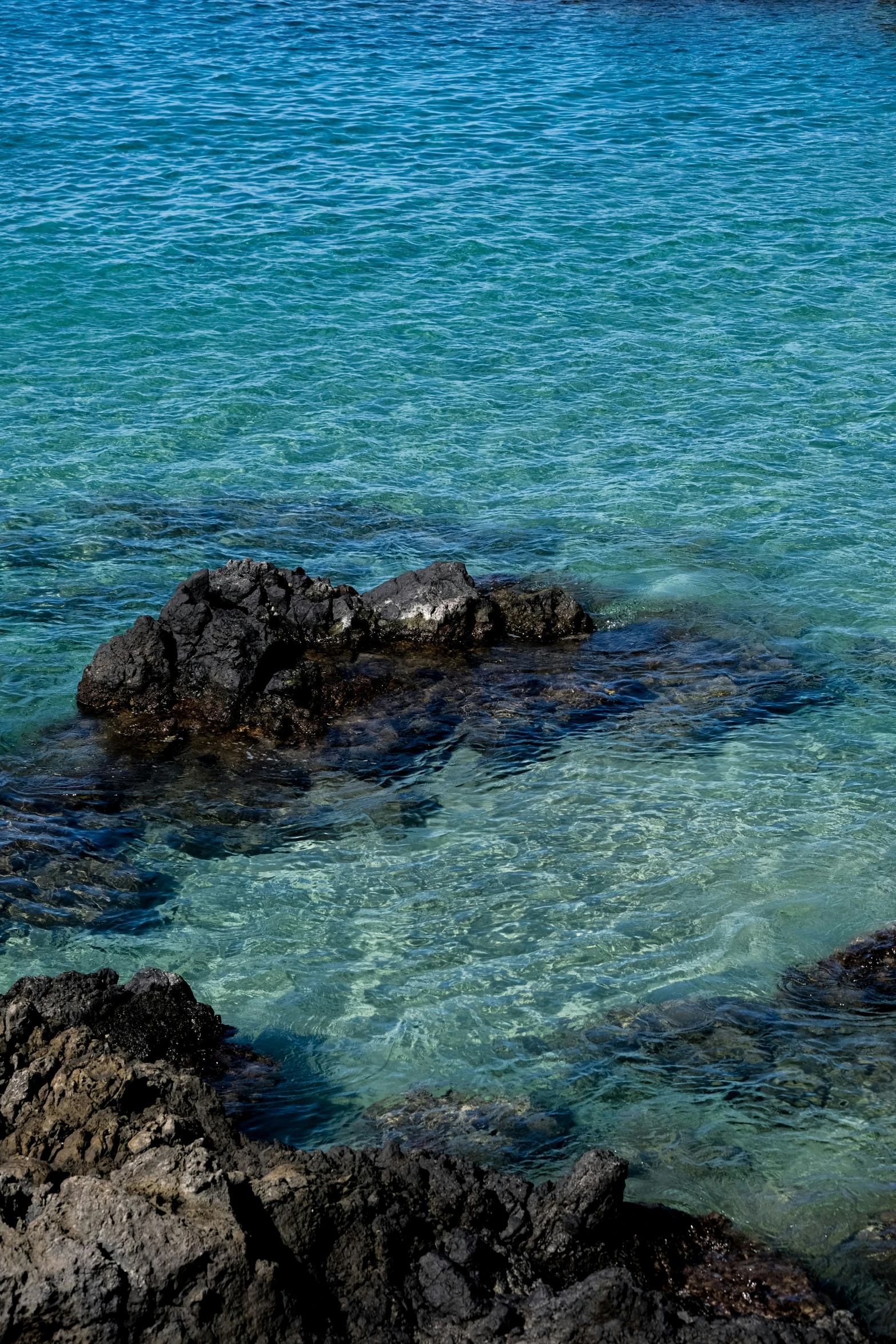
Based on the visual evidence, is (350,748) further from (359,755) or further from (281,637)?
(281,637)

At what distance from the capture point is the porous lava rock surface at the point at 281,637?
10.9m

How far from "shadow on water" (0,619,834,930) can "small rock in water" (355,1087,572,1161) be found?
252 centimetres

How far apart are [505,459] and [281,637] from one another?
5714 mm

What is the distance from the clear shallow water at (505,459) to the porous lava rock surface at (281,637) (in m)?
0.72

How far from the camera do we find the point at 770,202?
77.6ft

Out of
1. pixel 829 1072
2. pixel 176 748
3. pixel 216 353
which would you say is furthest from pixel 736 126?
pixel 829 1072

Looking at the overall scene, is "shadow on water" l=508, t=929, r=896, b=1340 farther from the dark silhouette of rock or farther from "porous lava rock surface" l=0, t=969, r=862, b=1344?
"porous lava rock surface" l=0, t=969, r=862, b=1344

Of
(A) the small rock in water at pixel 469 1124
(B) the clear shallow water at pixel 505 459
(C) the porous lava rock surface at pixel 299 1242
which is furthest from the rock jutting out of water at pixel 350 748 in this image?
(C) the porous lava rock surface at pixel 299 1242

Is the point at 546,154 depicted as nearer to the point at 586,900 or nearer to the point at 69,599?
the point at 69,599

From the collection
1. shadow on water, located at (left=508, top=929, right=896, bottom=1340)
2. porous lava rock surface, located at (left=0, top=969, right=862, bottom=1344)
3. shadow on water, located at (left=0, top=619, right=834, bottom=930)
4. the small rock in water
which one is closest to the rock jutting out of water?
shadow on water, located at (left=0, top=619, right=834, bottom=930)

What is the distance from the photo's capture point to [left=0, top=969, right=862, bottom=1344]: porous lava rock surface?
15.7ft

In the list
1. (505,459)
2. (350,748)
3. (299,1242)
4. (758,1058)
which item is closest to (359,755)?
(350,748)

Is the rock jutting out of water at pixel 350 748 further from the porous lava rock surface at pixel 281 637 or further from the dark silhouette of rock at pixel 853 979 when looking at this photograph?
the dark silhouette of rock at pixel 853 979

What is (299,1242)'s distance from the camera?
529cm
